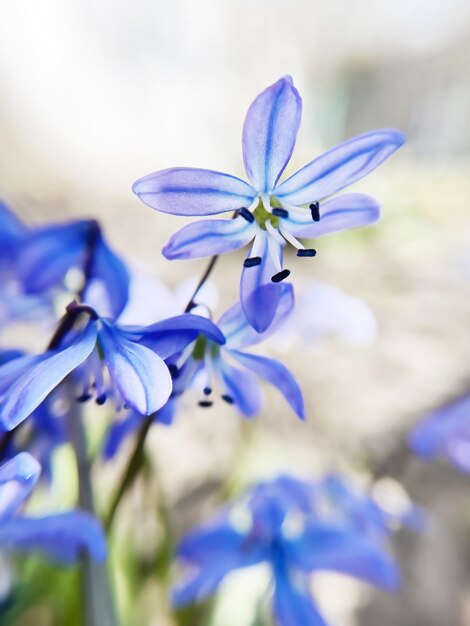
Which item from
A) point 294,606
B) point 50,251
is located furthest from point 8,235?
point 294,606

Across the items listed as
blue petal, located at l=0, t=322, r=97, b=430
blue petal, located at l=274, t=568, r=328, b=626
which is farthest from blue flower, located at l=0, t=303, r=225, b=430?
blue petal, located at l=274, t=568, r=328, b=626

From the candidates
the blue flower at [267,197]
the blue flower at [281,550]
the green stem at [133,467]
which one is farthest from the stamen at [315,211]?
the blue flower at [281,550]

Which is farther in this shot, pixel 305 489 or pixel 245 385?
pixel 305 489

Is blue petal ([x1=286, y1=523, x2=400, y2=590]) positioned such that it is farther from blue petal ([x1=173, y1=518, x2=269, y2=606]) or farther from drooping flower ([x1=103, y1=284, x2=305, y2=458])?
drooping flower ([x1=103, y1=284, x2=305, y2=458])

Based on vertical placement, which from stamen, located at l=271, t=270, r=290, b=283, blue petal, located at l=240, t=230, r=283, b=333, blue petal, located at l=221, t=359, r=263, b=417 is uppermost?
stamen, located at l=271, t=270, r=290, b=283

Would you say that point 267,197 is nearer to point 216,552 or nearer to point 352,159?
point 352,159

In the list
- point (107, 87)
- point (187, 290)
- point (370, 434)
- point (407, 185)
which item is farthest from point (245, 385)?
point (407, 185)

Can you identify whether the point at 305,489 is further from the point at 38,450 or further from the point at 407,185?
the point at 407,185
